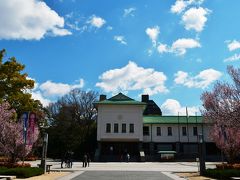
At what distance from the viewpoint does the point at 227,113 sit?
982 inches

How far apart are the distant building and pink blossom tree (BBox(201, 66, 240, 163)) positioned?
24.9 meters

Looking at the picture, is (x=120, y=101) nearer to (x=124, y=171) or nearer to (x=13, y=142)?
(x=124, y=171)

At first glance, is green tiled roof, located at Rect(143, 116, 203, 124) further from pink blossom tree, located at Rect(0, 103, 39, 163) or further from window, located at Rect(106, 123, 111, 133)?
pink blossom tree, located at Rect(0, 103, 39, 163)

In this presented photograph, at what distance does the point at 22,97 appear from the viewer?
126 ft

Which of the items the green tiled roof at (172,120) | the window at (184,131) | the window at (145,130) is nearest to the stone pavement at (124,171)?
the window at (145,130)

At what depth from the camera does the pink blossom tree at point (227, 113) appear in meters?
24.7

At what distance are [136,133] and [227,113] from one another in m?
37.2

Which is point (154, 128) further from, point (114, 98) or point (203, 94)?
point (203, 94)

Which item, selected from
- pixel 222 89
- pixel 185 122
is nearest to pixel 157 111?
pixel 185 122

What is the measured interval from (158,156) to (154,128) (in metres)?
7.31

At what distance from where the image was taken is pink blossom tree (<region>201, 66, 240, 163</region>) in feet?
80.9

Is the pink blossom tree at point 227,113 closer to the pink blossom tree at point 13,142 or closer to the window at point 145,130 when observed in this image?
the pink blossom tree at point 13,142

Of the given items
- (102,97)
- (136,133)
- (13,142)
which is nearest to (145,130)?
(136,133)

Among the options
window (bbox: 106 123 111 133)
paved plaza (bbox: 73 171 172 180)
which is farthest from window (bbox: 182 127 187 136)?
paved plaza (bbox: 73 171 172 180)
